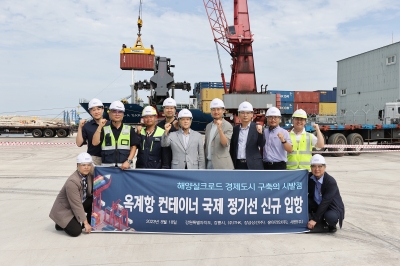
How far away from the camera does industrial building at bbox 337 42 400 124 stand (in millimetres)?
26031

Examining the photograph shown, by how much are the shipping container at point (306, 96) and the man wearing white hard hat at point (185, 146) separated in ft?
153

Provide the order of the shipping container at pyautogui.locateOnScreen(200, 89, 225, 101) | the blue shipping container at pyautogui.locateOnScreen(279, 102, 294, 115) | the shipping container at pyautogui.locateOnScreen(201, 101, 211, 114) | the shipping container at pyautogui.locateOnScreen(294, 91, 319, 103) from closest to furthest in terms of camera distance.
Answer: the shipping container at pyautogui.locateOnScreen(201, 101, 211, 114)
the shipping container at pyautogui.locateOnScreen(200, 89, 225, 101)
the blue shipping container at pyautogui.locateOnScreen(279, 102, 294, 115)
the shipping container at pyautogui.locateOnScreen(294, 91, 319, 103)

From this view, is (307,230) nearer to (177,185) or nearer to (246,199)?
(246,199)

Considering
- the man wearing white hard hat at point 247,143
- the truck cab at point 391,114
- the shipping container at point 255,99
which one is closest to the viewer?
the man wearing white hard hat at point 247,143

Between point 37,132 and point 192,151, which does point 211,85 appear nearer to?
point 37,132

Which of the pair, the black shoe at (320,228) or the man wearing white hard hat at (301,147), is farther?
the man wearing white hard hat at (301,147)

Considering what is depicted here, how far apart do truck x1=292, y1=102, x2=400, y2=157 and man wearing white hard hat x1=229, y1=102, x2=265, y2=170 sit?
9.86 meters

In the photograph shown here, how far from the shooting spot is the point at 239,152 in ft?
16.3

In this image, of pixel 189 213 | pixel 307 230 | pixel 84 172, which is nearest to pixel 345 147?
pixel 307 230

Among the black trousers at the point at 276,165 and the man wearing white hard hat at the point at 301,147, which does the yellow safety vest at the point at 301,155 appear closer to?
the man wearing white hard hat at the point at 301,147

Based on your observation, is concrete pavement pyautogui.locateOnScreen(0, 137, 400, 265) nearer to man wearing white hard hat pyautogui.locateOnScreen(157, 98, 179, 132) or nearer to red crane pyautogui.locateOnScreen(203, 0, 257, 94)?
man wearing white hard hat pyautogui.locateOnScreen(157, 98, 179, 132)

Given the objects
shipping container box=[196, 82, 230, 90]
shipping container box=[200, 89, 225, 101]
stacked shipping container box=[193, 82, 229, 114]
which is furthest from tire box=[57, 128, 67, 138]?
shipping container box=[196, 82, 230, 90]

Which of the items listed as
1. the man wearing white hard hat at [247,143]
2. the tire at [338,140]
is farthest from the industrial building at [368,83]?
the man wearing white hard hat at [247,143]

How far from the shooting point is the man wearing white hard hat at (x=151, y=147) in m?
4.98
